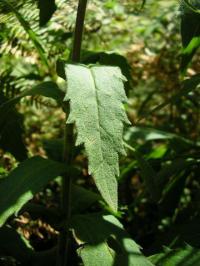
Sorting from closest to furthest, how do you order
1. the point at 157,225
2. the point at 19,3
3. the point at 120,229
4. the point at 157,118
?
the point at 120,229, the point at 19,3, the point at 157,225, the point at 157,118

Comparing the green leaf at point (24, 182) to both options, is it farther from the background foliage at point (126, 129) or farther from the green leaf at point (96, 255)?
the green leaf at point (96, 255)

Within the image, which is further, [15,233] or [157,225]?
[157,225]

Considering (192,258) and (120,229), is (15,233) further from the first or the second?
(192,258)

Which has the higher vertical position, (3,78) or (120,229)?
(3,78)

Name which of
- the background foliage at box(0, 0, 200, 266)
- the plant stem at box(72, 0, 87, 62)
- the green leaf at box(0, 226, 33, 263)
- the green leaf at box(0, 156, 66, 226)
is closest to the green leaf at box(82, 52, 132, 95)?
the background foliage at box(0, 0, 200, 266)

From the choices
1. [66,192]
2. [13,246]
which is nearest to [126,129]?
[66,192]

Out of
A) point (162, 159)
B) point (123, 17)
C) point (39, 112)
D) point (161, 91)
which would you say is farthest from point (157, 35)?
point (162, 159)

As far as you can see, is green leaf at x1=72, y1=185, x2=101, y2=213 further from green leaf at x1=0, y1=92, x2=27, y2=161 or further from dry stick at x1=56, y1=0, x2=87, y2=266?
green leaf at x1=0, y1=92, x2=27, y2=161
